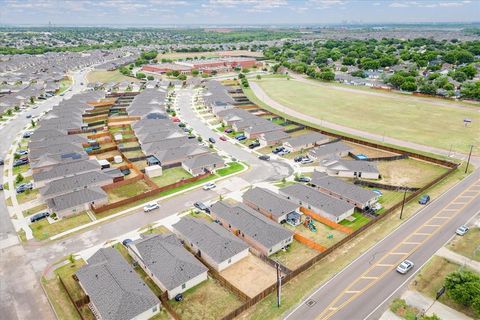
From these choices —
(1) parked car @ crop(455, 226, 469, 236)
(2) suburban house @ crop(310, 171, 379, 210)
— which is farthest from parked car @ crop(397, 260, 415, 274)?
(2) suburban house @ crop(310, 171, 379, 210)

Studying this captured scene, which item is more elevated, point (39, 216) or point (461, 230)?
point (461, 230)

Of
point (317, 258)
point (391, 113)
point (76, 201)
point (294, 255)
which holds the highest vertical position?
point (76, 201)

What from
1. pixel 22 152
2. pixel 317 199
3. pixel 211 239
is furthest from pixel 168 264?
pixel 22 152

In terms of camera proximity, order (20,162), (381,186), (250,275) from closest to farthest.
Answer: (250,275)
(381,186)
(20,162)

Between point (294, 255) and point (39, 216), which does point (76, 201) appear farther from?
point (294, 255)

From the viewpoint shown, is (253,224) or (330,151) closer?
(253,224)

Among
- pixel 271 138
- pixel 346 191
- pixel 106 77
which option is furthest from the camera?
pixel 106 77

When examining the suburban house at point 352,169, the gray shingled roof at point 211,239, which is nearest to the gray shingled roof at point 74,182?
the gray shingled roof at point 211,239

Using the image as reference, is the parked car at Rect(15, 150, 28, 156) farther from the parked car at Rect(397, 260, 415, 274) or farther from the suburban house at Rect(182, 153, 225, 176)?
the parked car at Rect(397, 260, 415, 274)
